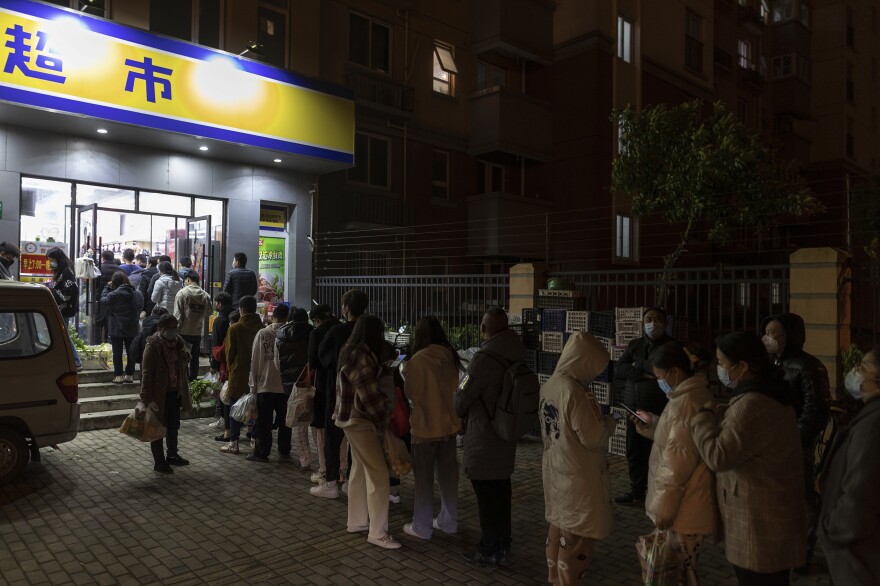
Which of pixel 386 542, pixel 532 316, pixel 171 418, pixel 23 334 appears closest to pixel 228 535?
pixel 386 542

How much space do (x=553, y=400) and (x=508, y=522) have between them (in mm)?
1449

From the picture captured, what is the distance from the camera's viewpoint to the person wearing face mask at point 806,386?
465 centimetres

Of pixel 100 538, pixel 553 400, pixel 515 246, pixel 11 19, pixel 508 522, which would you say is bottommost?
pixel 100 538

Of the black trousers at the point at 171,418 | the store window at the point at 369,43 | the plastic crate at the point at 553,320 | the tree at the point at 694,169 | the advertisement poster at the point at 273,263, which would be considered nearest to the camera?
the black trousers at the point at 171,418

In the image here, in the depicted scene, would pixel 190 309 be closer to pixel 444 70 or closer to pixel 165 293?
pixel 165 293

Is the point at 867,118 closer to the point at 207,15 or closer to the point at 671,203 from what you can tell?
the point at 671,203

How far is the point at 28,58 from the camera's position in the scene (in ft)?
31.8

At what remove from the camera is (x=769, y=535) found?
315 cm

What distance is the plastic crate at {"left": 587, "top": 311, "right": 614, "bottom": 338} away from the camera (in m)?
8.45

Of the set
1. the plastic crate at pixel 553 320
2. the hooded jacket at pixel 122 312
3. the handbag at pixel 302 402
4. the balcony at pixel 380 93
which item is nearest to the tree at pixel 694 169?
the balcony at pixel 380 93

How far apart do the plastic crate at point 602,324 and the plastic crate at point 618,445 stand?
4.48 ft

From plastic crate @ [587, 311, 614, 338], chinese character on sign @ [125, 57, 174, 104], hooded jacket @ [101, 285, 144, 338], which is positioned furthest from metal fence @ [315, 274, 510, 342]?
chinese character on sign @ [125, 57, 174, 104]

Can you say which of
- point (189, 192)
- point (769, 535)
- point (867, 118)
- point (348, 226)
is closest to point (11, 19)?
point (189, 192)

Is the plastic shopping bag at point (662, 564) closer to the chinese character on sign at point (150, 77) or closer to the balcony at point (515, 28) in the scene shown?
the chinese character on sign at point (150, 77)
